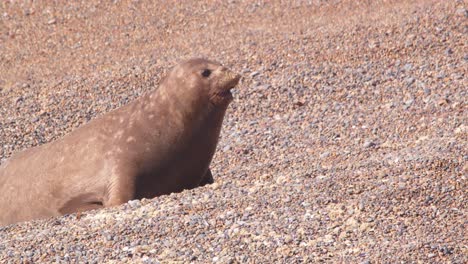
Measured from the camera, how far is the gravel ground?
6395mm

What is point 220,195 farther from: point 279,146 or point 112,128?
point 279,146

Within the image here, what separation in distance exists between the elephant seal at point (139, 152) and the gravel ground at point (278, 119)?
1.23ft

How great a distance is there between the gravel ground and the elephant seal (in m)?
0.38

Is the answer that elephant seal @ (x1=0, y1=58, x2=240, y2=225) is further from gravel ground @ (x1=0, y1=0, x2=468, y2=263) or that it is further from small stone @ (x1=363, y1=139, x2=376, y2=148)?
small stone @ (x1=363, y1=139, x2=376, y2=148)

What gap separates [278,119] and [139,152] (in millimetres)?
2917

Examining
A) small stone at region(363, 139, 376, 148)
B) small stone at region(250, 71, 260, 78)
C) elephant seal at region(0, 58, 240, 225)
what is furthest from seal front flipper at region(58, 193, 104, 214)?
small stone at region(250, 71, 260, 78)

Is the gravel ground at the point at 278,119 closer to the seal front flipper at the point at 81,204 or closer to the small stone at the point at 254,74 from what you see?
the small stone at the point at 254,74

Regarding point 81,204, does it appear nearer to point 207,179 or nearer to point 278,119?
point 207,179

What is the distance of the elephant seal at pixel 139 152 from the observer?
8.02 metres

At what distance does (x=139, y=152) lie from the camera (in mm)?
8078

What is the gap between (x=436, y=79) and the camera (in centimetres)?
1078

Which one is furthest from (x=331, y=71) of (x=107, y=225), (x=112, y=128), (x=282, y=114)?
(x=107, y=225)

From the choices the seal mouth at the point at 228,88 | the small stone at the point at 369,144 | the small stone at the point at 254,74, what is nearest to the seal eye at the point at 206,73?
the seal mouth at the point at 228,88

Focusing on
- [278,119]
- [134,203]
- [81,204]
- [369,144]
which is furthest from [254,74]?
[134,203]
